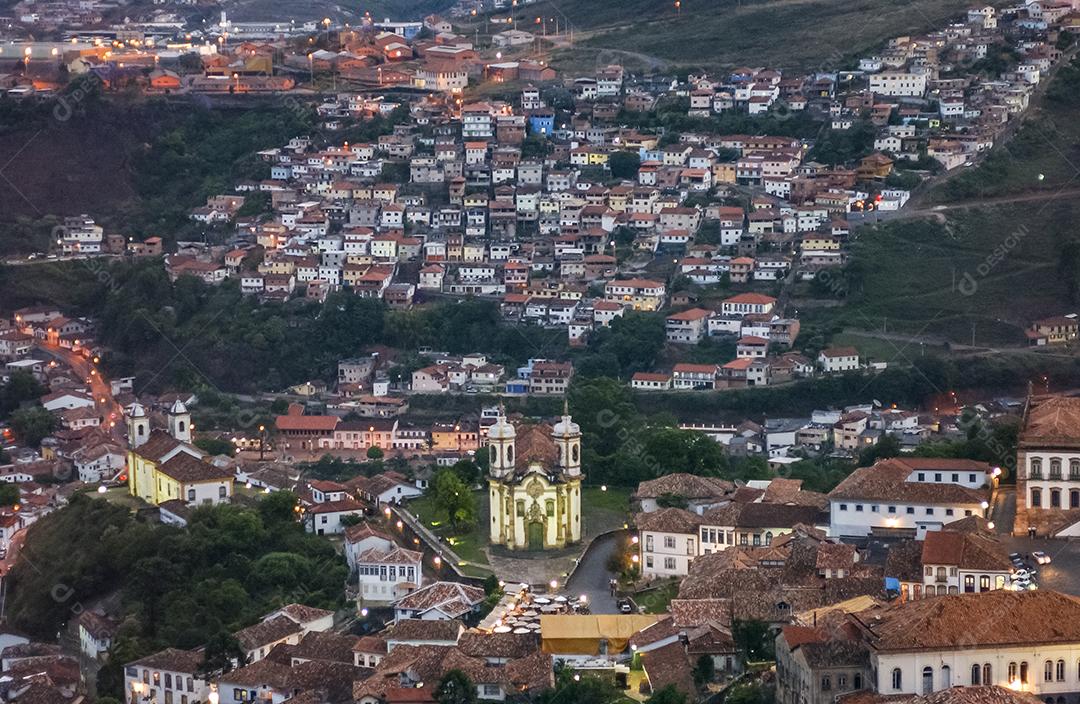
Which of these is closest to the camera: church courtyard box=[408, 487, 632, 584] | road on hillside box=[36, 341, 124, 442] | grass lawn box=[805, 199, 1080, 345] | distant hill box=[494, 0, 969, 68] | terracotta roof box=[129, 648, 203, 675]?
terracotta roof box=[129, 648, 203, 675]

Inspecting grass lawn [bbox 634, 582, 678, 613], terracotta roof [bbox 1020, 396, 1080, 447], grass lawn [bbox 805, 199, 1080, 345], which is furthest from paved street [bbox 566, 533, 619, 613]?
grass lawn [bbox 805, 199, 1080, 345]

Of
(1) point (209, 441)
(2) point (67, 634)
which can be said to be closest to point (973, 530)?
(2) point (67, 634)

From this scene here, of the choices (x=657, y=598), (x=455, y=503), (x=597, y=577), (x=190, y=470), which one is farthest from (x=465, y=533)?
(x=190, y=470)

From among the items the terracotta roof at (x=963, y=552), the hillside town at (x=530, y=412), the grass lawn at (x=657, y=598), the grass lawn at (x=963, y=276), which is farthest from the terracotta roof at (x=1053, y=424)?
the grass lawn at (x=963, y=276)

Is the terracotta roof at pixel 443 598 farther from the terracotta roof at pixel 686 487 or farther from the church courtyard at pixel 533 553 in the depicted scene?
the terracotta roof at pixel 686 487

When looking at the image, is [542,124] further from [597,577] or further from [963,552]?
[963,552]

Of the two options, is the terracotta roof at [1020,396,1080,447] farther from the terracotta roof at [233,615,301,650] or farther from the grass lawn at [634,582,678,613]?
the terracotta roof at [233,615,301,650]

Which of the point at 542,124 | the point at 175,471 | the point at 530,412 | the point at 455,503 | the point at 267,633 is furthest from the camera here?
the point at 542,124
